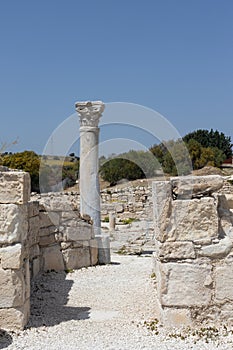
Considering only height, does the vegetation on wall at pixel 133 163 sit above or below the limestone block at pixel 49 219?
above

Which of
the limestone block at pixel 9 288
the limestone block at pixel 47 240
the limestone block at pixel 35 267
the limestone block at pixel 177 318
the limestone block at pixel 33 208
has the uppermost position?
the limestone block at pixel 33 208

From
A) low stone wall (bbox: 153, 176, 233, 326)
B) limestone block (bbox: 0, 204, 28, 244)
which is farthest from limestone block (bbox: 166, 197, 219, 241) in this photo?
limestone block (bbox: 0, 204, 28, 244)

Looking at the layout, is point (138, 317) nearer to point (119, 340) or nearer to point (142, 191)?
point (119, 340)

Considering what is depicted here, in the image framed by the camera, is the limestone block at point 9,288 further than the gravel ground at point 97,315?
Yes

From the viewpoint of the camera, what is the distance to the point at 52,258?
297 inches

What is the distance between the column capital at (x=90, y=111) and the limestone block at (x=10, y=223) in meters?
6.21

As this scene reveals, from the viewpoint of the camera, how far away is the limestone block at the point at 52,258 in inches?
293

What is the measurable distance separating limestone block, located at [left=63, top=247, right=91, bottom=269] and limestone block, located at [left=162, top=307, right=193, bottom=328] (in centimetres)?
365

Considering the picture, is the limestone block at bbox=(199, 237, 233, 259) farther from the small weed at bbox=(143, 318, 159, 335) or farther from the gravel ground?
the small weed at bbox=(143, 318, 159, 335)

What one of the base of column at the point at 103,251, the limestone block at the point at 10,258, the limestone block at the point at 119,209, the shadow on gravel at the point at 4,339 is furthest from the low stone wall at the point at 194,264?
the limestone block at the point at 119,209


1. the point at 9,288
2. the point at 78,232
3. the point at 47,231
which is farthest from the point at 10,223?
the point at 78,232

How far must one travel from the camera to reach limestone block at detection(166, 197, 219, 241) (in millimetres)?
4430

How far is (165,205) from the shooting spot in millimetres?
4488

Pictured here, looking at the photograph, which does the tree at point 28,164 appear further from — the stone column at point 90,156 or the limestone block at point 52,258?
the limestone block at point 52,258
